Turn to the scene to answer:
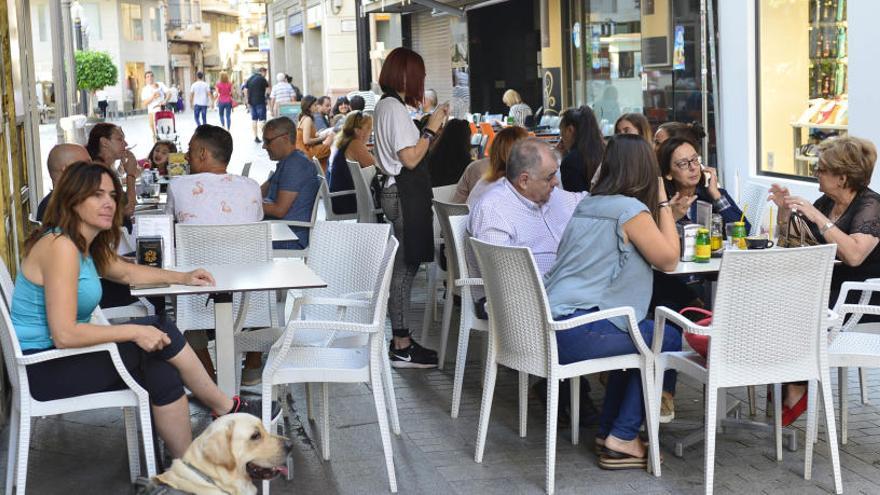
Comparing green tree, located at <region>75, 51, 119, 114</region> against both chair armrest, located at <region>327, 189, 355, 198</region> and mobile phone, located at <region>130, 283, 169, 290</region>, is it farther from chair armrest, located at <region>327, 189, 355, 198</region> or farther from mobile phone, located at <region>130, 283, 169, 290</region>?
mobile phone, located at <region>130, 283, 169, 290</region>

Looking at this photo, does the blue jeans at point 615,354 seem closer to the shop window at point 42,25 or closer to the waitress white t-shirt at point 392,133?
the waitress white t-shirt at point 392,133

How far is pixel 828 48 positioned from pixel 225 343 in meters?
6.44

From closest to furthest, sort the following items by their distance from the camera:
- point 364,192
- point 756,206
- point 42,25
→ point 756,206
point 364,192
point 42,25

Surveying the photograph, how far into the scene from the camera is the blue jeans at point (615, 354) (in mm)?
4383

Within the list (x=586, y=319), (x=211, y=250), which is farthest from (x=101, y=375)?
(x=586, y=319)

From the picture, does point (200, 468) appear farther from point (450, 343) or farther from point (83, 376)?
point (450, 343)

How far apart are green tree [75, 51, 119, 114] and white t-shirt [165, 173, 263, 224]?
27803 millimetres

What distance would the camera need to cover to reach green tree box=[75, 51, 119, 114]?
3394cm

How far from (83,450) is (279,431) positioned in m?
0.86

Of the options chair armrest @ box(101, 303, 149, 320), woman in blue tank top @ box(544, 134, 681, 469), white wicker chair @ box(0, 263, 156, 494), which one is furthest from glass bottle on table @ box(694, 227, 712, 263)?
chair armrest @ box(101, 303, 149, 320)

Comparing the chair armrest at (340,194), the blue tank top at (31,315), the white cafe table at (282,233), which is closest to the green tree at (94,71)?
the chair armrest at (340,194)

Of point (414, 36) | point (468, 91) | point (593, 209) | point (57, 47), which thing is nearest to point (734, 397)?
point (593, 209)

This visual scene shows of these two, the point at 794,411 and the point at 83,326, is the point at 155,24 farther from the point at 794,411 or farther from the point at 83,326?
the point at 83,326

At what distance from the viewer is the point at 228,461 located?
11.0ft
